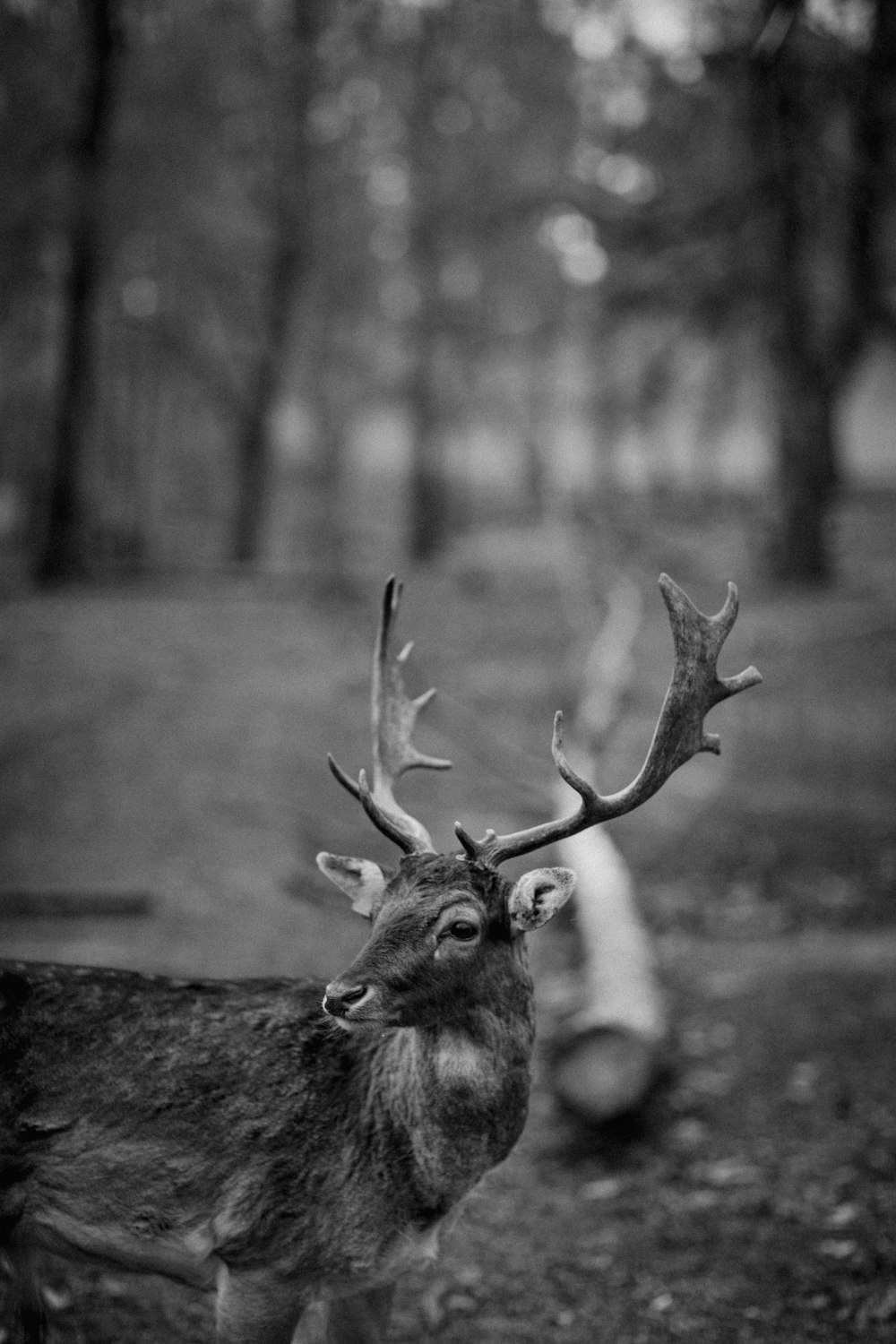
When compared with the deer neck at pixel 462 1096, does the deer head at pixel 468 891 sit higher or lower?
higher

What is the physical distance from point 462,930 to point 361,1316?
4.67 feet

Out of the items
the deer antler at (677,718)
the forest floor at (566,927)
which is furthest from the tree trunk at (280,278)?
the deer antler at (677,718)

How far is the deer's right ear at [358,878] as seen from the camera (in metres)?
3.54

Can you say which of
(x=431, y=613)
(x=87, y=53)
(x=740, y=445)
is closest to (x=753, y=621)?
(x=431, y=613)

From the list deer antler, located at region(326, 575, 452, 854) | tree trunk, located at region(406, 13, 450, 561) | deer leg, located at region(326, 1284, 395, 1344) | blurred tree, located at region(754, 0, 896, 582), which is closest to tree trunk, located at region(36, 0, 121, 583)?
tree trunk, located at region(406, 13, 450, 561)

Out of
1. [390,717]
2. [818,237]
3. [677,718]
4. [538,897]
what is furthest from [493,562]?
[538,897]

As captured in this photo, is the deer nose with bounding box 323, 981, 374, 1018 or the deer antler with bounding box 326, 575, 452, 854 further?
the deer antler with bounding box 326, 575, 452, 854

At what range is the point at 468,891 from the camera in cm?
327

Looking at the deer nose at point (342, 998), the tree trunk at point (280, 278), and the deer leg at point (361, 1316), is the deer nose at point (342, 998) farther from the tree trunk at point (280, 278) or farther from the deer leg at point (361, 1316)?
the tree trunk at point (280, 278)

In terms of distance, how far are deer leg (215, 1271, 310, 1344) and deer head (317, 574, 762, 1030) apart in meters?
0.84

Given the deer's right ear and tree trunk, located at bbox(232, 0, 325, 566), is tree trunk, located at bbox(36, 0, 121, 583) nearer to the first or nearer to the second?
tree trunk, located at bbox(232, 0, 325, 566)

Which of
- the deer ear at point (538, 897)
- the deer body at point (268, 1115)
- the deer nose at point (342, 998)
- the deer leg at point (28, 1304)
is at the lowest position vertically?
the deer leg at point (28, 1304)

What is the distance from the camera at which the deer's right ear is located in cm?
354

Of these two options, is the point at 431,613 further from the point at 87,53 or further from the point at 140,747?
the point at 87,53
